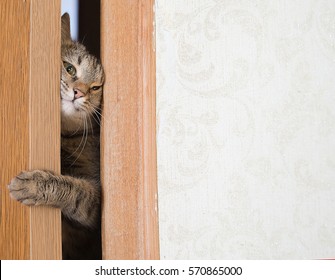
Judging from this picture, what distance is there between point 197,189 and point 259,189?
12 centimetres

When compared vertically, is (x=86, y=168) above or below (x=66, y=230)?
above

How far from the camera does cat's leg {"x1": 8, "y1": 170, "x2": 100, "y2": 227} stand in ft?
2.78

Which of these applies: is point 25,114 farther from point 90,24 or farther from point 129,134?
point 90,24

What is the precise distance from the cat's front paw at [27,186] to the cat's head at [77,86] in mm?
365

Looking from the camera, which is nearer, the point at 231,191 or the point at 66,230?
the point at 231,191

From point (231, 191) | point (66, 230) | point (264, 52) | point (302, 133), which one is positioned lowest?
point (66, 230)

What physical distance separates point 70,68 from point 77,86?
0.22 feet

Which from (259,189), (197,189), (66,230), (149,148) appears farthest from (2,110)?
(66,230)

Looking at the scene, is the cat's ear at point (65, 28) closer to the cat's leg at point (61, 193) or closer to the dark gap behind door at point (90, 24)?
the dark gap behind door at point (90, 24)

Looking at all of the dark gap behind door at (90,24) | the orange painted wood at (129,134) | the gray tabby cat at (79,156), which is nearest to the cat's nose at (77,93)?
the gray tabby cat at (79,156)

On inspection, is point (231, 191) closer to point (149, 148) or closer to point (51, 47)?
point (149, 148)

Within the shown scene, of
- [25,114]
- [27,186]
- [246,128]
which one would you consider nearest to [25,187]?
[27,186]

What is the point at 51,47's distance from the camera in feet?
2.79

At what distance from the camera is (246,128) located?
81 cm
